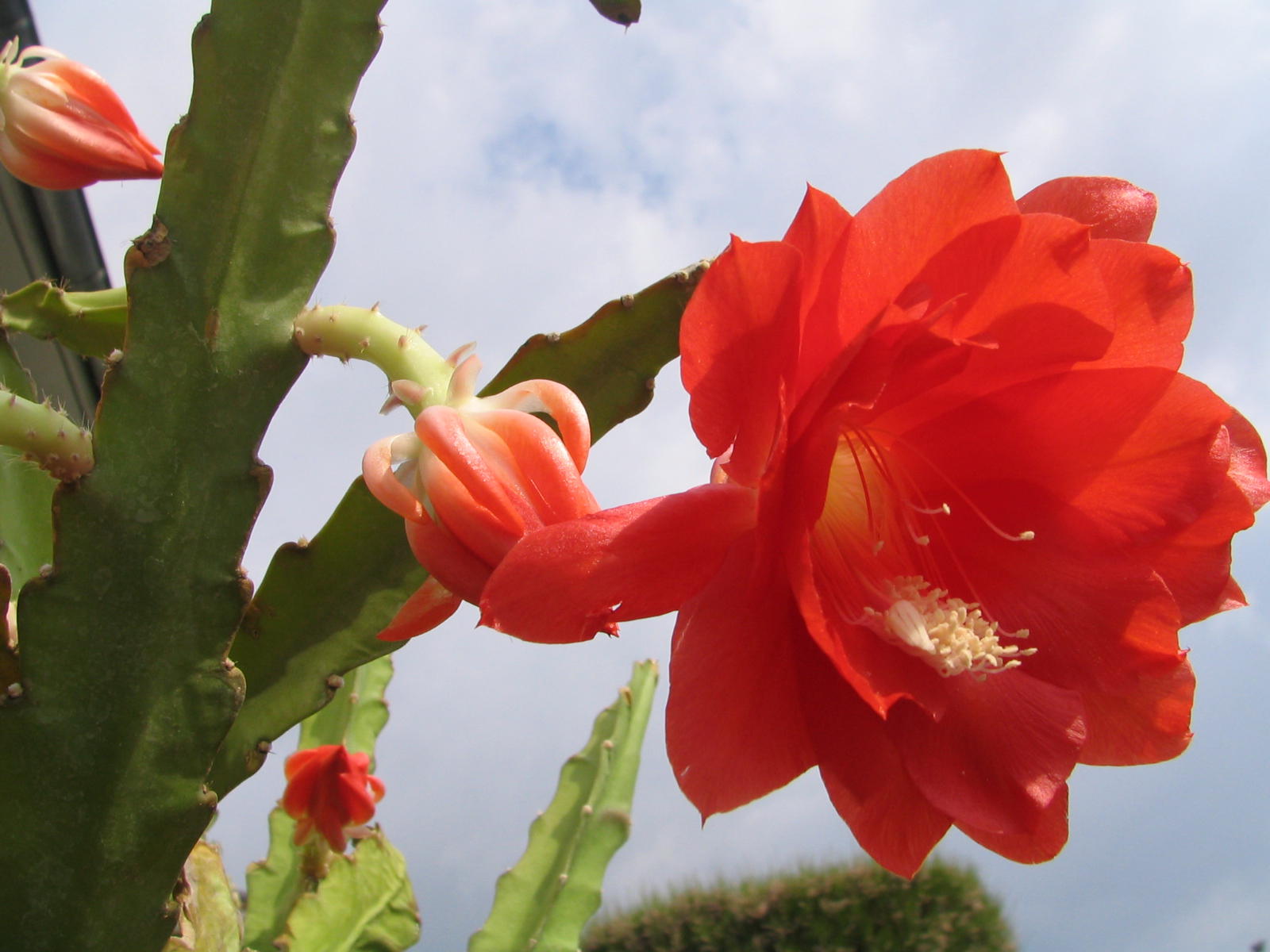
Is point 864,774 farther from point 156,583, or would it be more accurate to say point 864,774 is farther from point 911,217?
point 156,583

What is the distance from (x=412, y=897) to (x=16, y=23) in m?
2.38

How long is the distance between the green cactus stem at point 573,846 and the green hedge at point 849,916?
2881mm

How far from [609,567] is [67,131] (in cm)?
73

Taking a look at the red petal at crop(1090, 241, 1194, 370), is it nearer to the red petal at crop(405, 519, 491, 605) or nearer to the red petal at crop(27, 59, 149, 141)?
the red petal at crop(405, 519, 491, 605)

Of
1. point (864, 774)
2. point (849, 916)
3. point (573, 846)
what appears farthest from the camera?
point (849, 916)

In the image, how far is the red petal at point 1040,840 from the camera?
57 centimetres

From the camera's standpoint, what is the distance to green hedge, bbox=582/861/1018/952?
4199 mm

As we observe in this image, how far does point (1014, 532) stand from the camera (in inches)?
25.5

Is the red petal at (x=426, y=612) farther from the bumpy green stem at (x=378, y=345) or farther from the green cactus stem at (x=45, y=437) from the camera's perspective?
the green cactus stem at (x=45, y=437)

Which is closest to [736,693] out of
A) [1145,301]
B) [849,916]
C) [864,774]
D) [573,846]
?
[864,774]

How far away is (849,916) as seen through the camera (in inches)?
168

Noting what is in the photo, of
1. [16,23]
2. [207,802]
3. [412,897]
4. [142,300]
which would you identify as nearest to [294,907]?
[412,897]

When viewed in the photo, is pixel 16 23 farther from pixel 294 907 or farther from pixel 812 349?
pixel 812 349

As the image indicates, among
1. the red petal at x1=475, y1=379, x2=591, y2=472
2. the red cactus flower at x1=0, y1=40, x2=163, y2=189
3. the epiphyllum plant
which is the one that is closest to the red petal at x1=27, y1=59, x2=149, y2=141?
the red cactus flower at x1=0, y1=40, x2=163, y2=189
